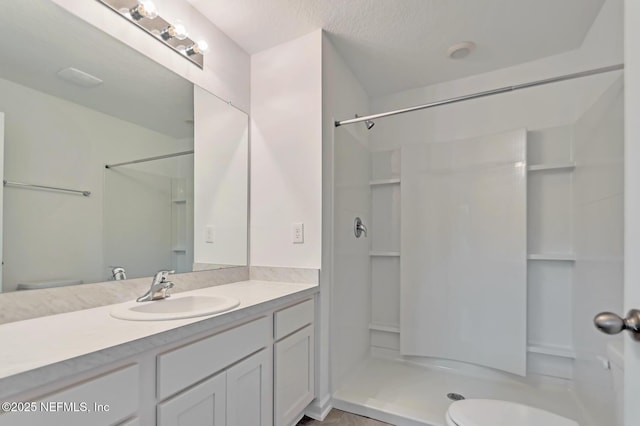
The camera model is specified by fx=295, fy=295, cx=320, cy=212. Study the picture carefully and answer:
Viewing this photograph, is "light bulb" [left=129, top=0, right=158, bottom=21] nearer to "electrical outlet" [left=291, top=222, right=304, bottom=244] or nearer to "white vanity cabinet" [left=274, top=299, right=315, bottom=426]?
"electrical outlet" [left=291, top=222, right=304, bottom=244]

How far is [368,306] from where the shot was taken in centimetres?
258

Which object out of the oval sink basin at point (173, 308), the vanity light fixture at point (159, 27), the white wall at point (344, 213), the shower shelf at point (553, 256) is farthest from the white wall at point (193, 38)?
the shower shelf at point (553, 256)

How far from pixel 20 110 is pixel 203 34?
41.1 inches

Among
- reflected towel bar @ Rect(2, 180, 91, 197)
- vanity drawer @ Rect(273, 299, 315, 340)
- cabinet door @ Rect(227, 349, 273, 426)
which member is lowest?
cabinet door @ Rect(227, 349, 273, 426)

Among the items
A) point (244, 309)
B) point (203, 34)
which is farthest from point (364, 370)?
point (203, 34)

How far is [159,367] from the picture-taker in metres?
0.89

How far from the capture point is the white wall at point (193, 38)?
127 cm

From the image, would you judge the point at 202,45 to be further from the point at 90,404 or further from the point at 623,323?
the point at 623,323

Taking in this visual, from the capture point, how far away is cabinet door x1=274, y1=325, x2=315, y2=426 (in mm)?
1415

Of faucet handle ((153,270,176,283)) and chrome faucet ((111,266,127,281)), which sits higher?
chrome faucet ((111,266,127,281))

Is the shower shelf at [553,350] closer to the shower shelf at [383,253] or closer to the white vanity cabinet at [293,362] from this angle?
the shower shelf at [383,253]
